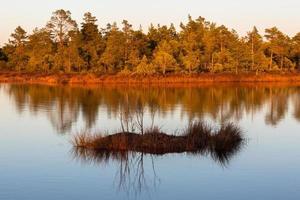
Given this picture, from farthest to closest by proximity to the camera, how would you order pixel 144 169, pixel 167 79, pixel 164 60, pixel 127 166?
1. pixel 164 60
2. pixel 167 79
3. pixel 127 166
4. pixel 144 169

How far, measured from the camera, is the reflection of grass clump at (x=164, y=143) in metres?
17.5

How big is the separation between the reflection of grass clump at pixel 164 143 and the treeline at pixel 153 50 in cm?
5642

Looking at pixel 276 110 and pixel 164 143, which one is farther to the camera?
pixel 276 110

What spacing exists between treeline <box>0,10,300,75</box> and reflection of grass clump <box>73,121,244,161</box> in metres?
56.4

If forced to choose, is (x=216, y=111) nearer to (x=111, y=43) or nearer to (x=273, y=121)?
(x=273, y=121)

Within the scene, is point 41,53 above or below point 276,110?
above

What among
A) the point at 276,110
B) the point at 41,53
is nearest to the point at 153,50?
the point at 41,53

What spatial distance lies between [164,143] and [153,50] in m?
67.5

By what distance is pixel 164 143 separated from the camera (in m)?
17.6

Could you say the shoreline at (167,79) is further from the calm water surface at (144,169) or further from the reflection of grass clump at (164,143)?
the reflection of grass clump at (164,143)

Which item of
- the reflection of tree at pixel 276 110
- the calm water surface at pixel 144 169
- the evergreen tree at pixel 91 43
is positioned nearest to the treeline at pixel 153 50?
the evergreen tree at pixel 91 43

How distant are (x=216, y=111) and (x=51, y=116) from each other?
10619 millimetres

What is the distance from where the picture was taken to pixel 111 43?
78.5 meters

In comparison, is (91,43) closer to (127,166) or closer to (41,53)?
(41,53)
